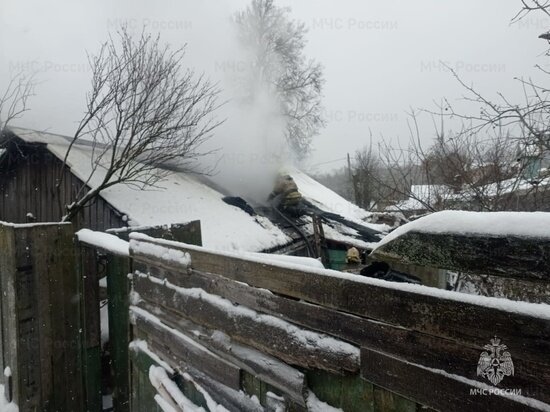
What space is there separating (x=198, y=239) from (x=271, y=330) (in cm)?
225

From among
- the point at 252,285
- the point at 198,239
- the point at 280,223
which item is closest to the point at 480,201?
the point at 198,239

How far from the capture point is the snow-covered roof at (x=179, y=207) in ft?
25.3

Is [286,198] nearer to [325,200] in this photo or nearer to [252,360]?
[325,200]

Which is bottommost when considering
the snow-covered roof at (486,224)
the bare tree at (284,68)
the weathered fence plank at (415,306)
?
the weathered fence plank at (415,306)

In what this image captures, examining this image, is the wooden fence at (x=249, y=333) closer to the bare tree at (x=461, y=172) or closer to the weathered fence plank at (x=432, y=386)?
the weathered fence plank at (x=432, y=386)

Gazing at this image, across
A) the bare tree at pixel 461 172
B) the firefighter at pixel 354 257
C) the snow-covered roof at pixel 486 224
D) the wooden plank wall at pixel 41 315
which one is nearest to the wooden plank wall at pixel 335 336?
the snow-covered roof at pixel 486 224

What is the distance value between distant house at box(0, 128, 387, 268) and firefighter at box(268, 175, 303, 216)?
88 centimetres

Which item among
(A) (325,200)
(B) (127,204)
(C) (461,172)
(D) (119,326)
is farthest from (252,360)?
(A) (325,200)

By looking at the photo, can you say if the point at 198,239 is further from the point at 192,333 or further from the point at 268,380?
the point at 268,380

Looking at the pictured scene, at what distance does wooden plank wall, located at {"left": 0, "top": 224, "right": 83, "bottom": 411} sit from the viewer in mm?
2609

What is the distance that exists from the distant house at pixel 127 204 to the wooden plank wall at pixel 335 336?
5.87 meters

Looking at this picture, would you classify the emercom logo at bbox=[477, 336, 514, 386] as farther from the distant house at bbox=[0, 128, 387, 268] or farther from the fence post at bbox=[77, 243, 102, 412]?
the distant house at bbox=[0, 128, 387, 268]

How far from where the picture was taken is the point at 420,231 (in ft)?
3.33

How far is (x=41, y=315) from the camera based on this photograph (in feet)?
8.79
